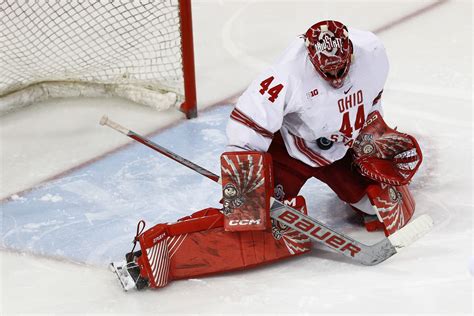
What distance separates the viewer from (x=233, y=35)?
15.0ft

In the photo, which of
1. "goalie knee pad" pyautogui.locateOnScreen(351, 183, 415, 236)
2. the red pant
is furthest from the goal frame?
"goalie knee pad" pyautogui.locateOnScreen(351, 183, 415, 236)

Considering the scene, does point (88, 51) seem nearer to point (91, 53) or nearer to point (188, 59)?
point (91, 53)

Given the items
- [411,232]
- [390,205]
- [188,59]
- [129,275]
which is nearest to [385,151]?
[390,205]

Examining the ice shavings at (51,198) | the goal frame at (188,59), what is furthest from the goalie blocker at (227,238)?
the goal frame at (188,59)

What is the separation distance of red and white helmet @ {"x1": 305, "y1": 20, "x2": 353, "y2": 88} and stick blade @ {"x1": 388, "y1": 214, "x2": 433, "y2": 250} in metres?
0.47

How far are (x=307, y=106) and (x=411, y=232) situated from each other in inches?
18.7

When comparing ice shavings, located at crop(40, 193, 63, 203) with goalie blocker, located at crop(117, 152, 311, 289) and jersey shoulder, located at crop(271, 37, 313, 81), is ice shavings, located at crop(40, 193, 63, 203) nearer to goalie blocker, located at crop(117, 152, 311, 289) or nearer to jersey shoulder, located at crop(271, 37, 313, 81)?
goalie blocker, located at crop(117, 152, 311, 289)

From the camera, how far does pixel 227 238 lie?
286cm

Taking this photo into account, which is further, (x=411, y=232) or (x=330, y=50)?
(x=411, y=232)

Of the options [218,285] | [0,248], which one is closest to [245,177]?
[218,285]

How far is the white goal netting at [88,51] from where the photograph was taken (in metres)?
3.99

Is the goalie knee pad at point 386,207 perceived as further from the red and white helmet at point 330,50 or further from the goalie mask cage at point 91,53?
the goalie mask cage at point 91,53

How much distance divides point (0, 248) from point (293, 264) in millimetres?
905

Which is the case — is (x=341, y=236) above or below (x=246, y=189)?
below
